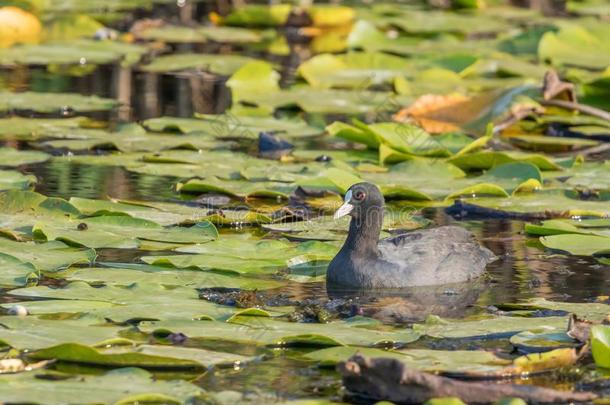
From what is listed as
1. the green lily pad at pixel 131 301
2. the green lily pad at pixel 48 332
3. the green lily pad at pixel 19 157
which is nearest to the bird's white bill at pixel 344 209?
the green lily pad at pixel 131 301

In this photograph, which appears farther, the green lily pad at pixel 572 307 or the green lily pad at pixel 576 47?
the green lily pad at pixel 576 47

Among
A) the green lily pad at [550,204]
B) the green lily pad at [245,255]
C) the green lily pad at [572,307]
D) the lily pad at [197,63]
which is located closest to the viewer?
the green lily pad at [572,307]

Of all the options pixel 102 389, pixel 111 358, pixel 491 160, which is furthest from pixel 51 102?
pixel 102 389

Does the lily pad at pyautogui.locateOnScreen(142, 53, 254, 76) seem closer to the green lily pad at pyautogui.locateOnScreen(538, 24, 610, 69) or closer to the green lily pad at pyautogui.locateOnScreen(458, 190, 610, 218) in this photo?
the green lily pad at pyautogui.locateOnScreen(538, 24, 610, 69)

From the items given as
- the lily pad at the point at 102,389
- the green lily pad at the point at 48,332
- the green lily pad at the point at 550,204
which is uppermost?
the green lily pad at the point at 550,204

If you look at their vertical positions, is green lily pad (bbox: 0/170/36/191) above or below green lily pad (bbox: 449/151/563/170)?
below

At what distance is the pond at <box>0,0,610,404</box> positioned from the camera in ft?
17.2

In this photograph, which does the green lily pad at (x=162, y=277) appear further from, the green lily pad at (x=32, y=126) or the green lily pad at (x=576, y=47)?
the green lily pad at (x=576, y=47)

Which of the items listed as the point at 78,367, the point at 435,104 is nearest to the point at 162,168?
the point at 435,104

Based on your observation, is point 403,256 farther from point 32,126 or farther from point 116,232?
point 32,126

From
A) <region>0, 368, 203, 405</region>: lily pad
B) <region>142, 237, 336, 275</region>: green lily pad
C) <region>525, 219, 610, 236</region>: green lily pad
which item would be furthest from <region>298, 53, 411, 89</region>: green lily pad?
<region>0, 368, 203, 405</region>: lily pad

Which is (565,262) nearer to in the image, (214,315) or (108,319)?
(214,315)

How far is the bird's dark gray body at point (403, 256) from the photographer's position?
22.6ft

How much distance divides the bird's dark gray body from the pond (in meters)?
0.11
